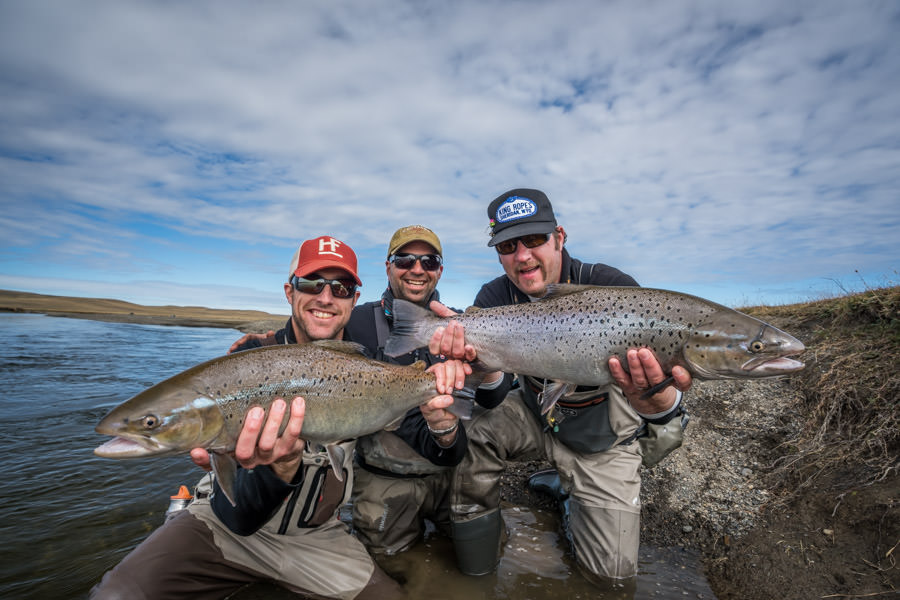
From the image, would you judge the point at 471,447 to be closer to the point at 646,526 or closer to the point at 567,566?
the point at 567,566

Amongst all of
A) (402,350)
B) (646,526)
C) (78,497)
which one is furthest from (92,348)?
(646,526)

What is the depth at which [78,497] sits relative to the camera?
207 inches

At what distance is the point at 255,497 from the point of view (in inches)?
117

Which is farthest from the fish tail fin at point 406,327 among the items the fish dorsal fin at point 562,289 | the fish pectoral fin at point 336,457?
the fish dorsal fin at point 562,289

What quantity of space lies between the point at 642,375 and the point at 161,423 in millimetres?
3170

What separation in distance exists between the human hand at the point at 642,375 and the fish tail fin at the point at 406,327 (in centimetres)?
159

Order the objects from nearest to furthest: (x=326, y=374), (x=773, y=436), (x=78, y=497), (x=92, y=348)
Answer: (x=326, y=374) → (x=773, y=436) → (x=78, y=497) → (x=92, y=348)

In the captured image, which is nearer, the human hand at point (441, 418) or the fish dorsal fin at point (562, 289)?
the human hand at point (441, 418)

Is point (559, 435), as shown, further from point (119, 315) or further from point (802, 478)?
point (119, 315)

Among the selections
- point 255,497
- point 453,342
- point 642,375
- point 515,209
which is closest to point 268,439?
point 255,497

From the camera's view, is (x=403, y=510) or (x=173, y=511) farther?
(x=403, y=510)

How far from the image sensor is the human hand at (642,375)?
3.11 metres

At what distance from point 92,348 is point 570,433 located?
77.5 feet

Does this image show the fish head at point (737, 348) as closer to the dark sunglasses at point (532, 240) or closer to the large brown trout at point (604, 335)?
the large brown trout at point (604, 335)
